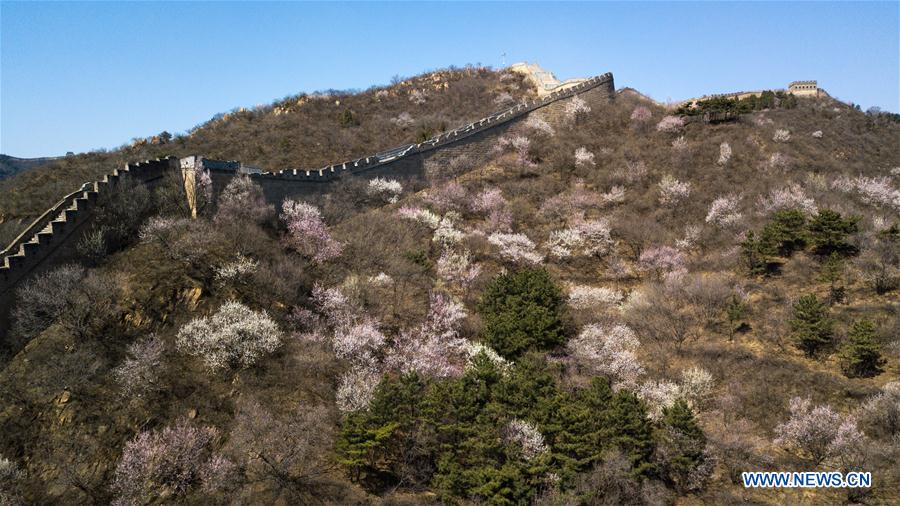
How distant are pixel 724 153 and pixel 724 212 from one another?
10.8 meters

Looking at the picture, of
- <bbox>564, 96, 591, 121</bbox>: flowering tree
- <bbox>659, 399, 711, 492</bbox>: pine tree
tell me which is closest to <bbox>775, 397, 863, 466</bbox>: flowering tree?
<bbox>659, 399, 711, 492</bbox>: pine tree

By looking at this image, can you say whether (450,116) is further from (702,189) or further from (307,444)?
(307,444)

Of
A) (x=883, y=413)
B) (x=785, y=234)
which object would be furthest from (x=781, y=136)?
(x=883, y=413)

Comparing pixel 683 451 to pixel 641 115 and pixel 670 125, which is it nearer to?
pixel 670 125

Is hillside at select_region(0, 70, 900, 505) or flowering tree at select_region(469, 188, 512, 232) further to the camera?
flowering tree at select_region(469, 188, 512, 232)

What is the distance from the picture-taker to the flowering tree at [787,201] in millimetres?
44031

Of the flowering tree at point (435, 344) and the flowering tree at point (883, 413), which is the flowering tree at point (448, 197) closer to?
the flowering tree at point (435, 344)

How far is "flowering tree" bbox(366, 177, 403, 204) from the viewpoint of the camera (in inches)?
1827

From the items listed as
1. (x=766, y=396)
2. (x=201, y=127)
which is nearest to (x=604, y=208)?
(x=766, y=396)

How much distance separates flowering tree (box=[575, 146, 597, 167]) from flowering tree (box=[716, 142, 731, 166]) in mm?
10767

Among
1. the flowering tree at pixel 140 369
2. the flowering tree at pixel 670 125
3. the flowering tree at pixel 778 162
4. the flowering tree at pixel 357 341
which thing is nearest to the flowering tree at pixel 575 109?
the flowering tree at pixel 670 125

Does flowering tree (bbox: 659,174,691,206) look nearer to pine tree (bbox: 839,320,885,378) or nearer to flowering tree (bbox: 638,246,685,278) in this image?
flowering tree (bbox: 638,246,685,278)

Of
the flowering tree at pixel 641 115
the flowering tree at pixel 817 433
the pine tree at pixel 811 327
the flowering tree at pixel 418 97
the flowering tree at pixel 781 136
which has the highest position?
the flowering tree at pixel 418 97

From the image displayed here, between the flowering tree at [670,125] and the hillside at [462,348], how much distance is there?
39.6ft
